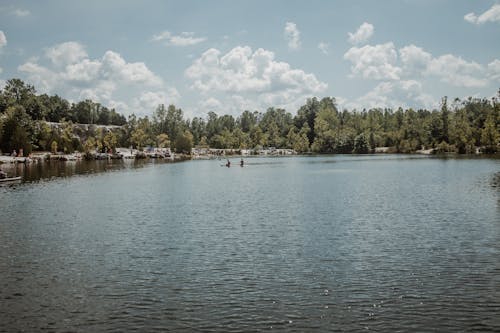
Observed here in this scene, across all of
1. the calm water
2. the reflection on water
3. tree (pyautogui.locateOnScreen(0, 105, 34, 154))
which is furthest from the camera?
tree (pyautogui.locateOnScreen(0, 105, 34, 154))

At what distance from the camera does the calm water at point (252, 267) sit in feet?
59.3

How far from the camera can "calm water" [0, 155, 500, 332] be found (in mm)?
18078

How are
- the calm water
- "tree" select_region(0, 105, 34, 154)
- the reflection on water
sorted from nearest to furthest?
the calm water
the reflection on water
"tree" select_region(0, 105, 34, 154)

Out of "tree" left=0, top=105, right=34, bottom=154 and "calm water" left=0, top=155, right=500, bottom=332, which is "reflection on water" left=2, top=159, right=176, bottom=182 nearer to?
"tree" left=0, top=105, right=34, bottom=154

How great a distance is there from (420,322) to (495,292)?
5.54m

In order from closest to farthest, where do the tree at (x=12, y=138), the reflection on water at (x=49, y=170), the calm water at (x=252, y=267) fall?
1. the calm water at (x=252, y=267)
2. the reflection on water at (x=49, y=170)
3. the tree at (x=12, y=138)

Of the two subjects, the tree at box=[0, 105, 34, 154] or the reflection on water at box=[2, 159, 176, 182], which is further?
the tree at box=[0, 105, 34, 154]

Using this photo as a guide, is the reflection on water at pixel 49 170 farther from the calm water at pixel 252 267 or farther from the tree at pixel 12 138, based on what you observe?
the calm water at pixel 252 267

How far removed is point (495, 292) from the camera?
20578 millimetres

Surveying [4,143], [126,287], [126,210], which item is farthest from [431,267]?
[4,143]

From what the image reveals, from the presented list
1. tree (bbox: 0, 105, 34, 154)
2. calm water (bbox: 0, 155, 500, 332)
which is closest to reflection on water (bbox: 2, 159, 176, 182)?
tree (bbox: 0, 105, 34, 154)

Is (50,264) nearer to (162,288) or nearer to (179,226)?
(162,288)

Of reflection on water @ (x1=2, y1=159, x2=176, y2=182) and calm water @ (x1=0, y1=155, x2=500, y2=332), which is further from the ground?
reflection on water @ (x1=2, y1=159, x2=176, y2=182)

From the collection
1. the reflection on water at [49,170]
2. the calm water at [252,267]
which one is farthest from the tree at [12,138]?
the calm water at [252,267]
